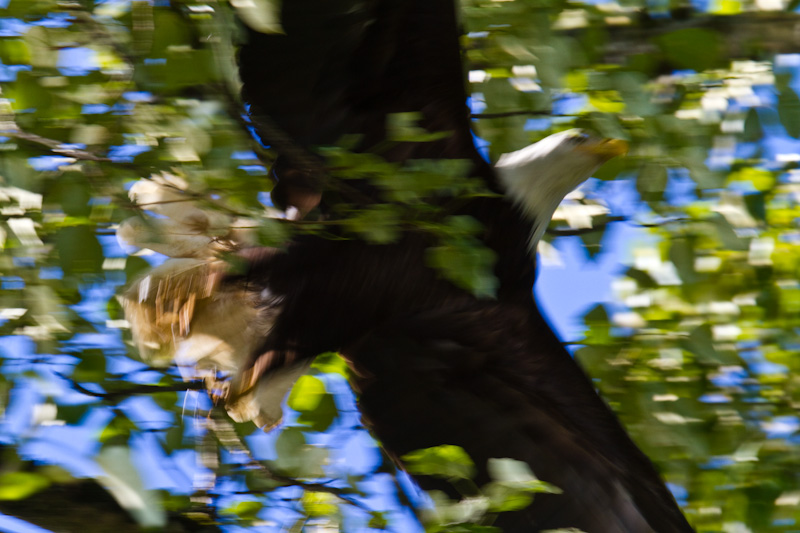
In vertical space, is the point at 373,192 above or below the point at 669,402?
above

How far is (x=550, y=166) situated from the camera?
6.45ft

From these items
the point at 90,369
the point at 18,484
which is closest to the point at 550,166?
the point at 90,369

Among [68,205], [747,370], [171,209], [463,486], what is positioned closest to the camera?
[68,205]

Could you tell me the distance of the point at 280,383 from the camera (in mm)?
1981

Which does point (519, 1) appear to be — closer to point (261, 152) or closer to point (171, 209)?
point (261, 152)

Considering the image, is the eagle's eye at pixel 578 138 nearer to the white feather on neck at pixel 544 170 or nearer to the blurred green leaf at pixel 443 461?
the white feather on neck at pixel 544 170

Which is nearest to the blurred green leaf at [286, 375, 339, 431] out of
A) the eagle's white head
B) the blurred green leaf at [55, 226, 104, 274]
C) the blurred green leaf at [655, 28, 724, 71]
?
the eagle's white head

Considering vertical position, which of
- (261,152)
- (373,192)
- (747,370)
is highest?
(261,152)

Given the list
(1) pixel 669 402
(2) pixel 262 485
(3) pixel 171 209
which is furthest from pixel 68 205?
(1) pixel 669 402

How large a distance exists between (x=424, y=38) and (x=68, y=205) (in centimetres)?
77

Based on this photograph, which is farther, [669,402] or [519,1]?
[669,402]

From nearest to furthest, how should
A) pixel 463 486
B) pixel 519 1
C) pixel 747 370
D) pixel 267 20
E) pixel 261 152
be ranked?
pixel 267 20 → pixel 261 152 → pixel 519 1 → pixel 463 486 → pixel 747 370

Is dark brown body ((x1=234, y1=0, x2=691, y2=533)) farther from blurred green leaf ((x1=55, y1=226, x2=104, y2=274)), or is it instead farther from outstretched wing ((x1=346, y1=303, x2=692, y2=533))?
blurred green leaf ((x1=55, y1=226, x2=104, y2=274))

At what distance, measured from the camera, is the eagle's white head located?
1.93m
